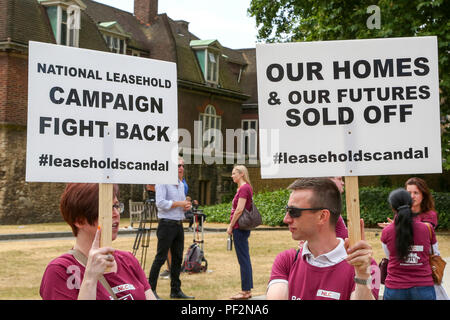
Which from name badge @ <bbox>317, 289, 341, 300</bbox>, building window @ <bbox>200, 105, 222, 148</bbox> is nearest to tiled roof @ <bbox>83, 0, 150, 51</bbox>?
building window @ <bbox>200, 105, 222, 148</bbox>

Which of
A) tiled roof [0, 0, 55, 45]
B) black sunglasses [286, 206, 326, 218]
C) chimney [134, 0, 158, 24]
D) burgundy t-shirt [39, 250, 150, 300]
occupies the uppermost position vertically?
chimney [134, 0, 158, 24]

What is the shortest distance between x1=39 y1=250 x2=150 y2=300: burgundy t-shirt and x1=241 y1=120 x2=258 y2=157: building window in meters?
38.7

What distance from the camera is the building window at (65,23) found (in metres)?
27.5

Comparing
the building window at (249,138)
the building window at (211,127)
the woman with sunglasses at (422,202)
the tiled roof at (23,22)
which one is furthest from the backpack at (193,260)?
the building window at (249,138)

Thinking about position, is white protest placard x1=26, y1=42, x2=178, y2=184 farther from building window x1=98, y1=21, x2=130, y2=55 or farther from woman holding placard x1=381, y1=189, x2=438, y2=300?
building window x1=98, y1=21, x2=130, y2=55

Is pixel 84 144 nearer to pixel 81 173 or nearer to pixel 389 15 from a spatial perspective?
pixel 81 173

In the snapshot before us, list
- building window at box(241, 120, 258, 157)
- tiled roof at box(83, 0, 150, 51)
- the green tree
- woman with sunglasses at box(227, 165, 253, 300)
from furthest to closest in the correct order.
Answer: building window at box(241, 120, 258, 157) < tiled roof at box(83, 0, 150, 51) < the green tree < woman with sunglasses at box(227, 165, 253, 300)

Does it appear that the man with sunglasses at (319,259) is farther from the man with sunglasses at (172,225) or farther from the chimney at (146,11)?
the chimney at (146,11)

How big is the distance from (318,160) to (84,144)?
1316 millimetres

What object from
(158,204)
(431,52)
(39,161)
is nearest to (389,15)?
(158,204)

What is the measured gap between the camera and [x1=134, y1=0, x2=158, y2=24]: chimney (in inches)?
1495

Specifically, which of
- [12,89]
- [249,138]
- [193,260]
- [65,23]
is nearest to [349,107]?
[193,260]

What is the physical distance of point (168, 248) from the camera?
8.31m

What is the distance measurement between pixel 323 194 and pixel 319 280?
19.3 inches
